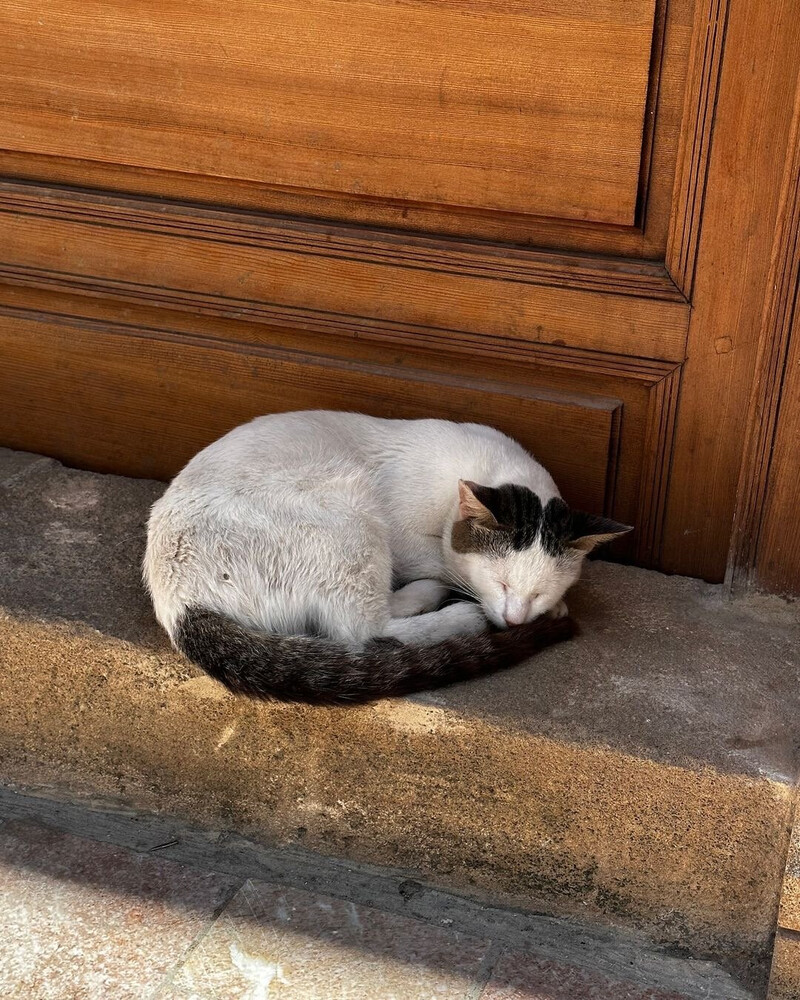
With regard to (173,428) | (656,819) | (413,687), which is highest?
(173,428)

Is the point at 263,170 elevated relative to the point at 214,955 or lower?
elevated

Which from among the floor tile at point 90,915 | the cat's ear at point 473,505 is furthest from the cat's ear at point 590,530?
the floor tile at point 90,915

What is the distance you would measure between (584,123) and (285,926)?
2.07 metres

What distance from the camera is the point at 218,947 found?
222 centimetres

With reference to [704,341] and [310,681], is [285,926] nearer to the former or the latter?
[310,681]

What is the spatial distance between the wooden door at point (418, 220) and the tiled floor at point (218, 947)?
4.24 feet

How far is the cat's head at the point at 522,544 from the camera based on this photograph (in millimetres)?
2512

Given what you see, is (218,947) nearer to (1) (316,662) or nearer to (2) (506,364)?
(1) (316,662)

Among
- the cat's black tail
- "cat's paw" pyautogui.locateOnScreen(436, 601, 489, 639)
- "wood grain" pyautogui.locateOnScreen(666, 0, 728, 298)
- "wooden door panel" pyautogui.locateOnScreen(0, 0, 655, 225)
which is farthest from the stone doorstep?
"wooden door panel" pyautogui.locateOnScreen(0, 0, 655, 225)

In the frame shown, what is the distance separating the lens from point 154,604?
2553 mm

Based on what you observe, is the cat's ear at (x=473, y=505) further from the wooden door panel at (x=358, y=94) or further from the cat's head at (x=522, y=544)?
the wooden door panel at (x=358, y=94)

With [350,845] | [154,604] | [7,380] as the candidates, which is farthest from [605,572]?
[7,380]

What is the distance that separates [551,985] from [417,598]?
96cm

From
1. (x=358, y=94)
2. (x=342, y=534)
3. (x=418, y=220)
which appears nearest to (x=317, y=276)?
(x=418, y=220)
